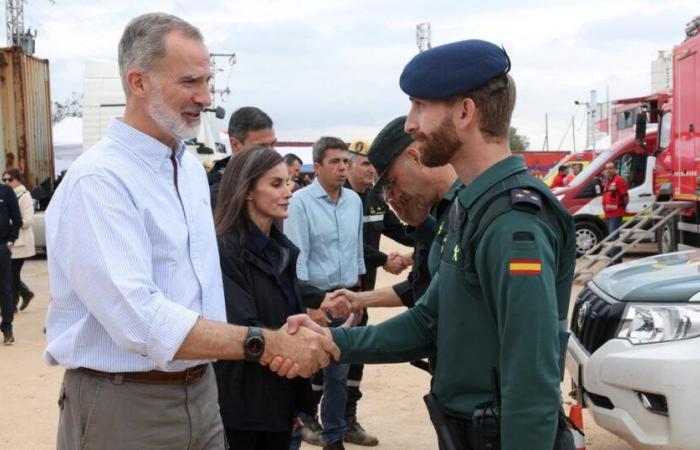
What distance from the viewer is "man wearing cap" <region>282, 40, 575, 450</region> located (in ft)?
6.84

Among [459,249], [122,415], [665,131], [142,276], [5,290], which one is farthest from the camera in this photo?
[665,131]

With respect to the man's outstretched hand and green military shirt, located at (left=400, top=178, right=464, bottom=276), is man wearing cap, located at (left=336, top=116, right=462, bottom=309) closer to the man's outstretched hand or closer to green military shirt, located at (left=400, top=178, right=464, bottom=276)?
green military shirt, located at (left=400, top=178, right=464, bottom=276)

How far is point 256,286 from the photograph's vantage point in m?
3.72

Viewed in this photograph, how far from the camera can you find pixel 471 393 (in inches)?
92.1

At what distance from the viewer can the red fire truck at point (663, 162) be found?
11.7m

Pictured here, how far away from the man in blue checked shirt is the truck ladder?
11.2 metres

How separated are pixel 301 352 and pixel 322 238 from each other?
2812 mm

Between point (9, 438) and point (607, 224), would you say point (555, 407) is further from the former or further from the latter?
point (607, 224)

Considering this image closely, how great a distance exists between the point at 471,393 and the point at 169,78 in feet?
4.40

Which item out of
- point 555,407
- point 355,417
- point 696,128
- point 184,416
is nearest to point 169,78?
point 184,416

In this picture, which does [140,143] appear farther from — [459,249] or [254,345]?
[459,249]

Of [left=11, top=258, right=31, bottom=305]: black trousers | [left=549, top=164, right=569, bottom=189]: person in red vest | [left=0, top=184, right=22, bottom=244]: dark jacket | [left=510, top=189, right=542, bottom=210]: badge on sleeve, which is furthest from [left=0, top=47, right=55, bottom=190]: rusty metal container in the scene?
[left=510, top=189, right=542, bottom=210]: badge on sleeve

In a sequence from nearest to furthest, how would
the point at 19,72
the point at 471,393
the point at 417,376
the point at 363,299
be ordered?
the point at 471,393, the point at 363,299, the point at 417,376, the point at 19,72

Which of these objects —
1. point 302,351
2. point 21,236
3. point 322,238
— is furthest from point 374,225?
point 21,236
